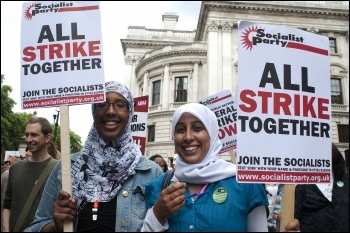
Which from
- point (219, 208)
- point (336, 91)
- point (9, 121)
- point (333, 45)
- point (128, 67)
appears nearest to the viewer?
point (219, 208)

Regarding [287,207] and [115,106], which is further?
[115,106]

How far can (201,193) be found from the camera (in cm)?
227

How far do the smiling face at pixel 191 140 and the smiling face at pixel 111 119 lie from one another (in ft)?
1.53

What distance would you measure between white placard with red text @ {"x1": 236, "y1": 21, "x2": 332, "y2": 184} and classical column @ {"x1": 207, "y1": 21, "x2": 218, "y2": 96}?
24629mm

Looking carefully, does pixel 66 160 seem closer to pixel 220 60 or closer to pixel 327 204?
pixel 327 204

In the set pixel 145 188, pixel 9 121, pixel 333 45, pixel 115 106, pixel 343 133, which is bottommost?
pixel 145 188

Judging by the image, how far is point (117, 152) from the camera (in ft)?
8.70

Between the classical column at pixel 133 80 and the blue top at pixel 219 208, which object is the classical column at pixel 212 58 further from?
the blue top at pixel 219 208

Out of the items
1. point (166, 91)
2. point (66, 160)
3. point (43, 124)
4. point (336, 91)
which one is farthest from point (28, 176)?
point (336, 91)

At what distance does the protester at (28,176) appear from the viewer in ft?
12.1

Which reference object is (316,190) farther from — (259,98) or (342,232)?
(259,98)

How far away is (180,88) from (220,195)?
94.9 feet

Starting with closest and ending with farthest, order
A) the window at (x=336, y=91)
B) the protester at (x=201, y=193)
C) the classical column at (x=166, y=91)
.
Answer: the protester at (x=201, y=193) → the window at (x=336, y=91) → the classical column at (x=166, y=91)

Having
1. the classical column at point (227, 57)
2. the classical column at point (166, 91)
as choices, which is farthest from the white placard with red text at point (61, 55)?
the classical column at point (166, 91)
